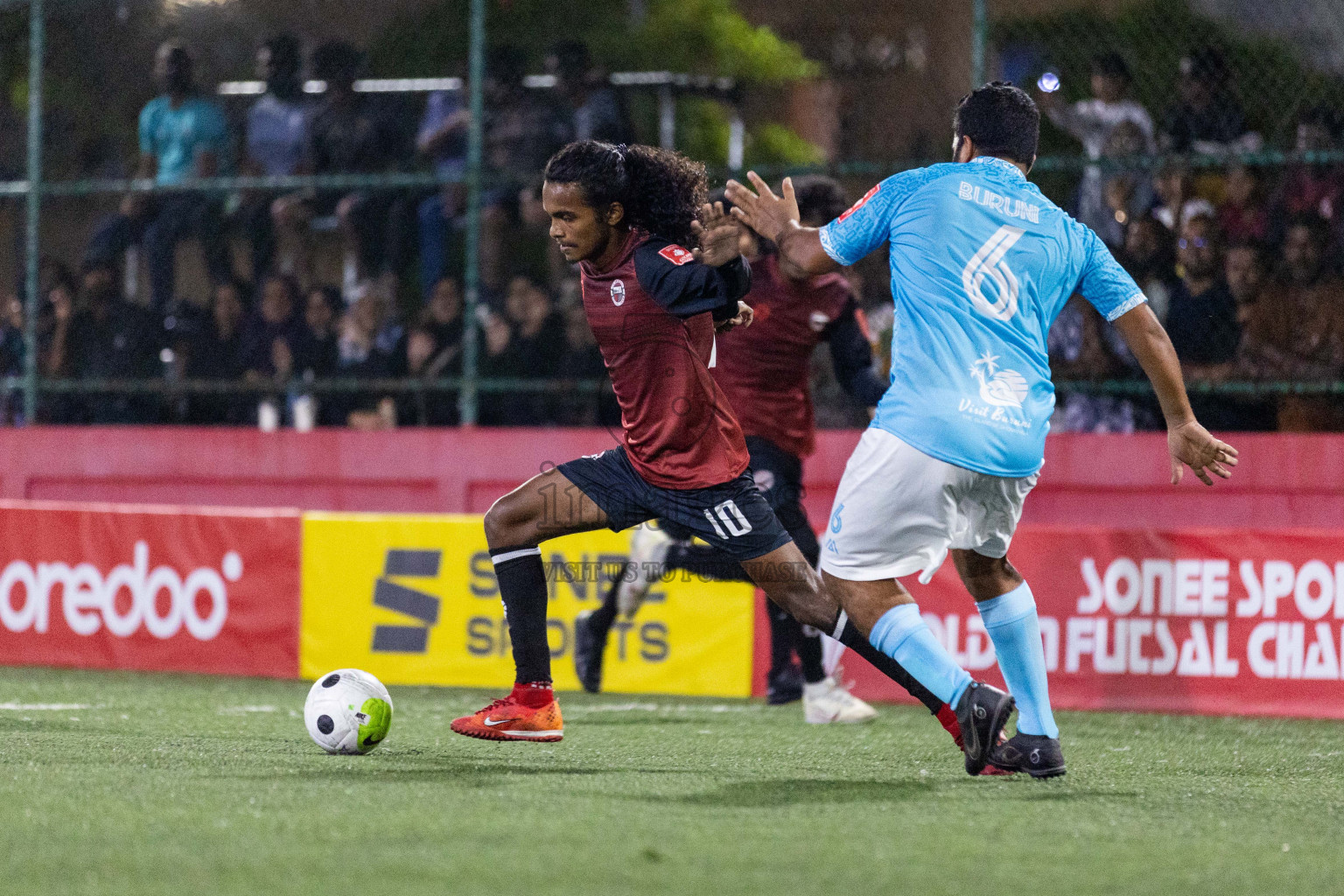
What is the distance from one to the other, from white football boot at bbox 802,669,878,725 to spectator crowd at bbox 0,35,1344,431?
286 cm

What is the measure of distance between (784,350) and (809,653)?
130 centimetres

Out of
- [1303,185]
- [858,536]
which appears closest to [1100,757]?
[858,536]

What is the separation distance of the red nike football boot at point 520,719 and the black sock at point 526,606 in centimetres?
5

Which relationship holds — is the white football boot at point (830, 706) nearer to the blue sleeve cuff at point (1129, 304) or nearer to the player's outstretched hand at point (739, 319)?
the player's outstretched hand at point (739, 319)

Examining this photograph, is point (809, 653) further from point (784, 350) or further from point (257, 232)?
point (257, 232)

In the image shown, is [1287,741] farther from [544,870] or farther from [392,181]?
[392,181]

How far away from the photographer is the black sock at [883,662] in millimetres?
5352

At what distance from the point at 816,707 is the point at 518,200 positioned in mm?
4826

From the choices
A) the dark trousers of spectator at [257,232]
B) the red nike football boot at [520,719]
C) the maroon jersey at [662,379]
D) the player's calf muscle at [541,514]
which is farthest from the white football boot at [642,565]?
the dark trousers of spectator at [257,232]

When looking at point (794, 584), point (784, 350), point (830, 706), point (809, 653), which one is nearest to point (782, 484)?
point (784, 350)

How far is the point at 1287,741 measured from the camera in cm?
705

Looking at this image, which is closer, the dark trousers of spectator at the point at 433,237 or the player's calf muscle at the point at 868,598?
the player's calf muscle at the point at 868,598

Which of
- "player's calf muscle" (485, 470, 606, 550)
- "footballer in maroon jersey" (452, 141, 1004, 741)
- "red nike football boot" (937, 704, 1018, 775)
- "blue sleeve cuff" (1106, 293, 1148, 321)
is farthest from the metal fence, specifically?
"red nike football boot" (937, 704, 1018, 775)

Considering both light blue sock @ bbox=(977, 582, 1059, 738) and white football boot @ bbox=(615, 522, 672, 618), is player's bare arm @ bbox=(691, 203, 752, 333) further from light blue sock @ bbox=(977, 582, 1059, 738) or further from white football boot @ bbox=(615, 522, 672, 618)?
white football boot @ bbox=(615, 522, 672, 618)
